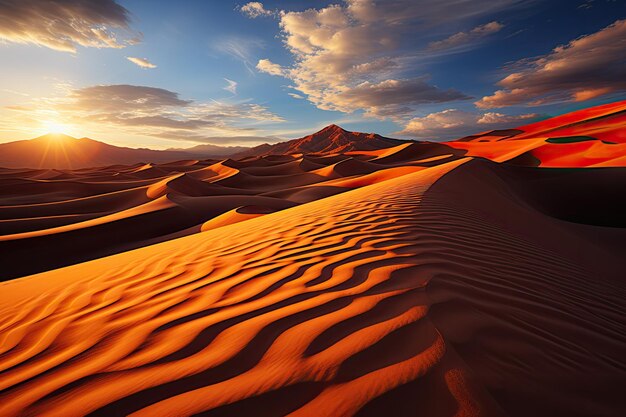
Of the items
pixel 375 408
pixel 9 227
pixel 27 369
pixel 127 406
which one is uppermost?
pixel 375 408

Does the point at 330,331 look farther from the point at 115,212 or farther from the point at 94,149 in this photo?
the point at 94,149

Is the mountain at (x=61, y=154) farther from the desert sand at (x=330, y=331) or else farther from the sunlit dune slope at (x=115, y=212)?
the desert sand at (x=330, y=331)

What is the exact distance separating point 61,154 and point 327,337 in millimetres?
144855

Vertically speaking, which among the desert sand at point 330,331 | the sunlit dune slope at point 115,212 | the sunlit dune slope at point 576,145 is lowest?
the sunlit dune slope at point 115,212

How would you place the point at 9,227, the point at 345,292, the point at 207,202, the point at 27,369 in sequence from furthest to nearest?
the point at 207,202 < the point at 9,227 < the point at 345,292 < the point at 27,369

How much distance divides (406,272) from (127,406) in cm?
167

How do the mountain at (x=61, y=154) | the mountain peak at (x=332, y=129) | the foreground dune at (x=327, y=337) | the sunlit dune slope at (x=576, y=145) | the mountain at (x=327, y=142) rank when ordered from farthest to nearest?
the mountain peak at (x=332, y=129)
the mountain at (x=327, y=142)
the mountain at (x=61, y=154)
the sunlit dune slope at (x=576, y=145)
the foreground dune at (x=327, y=337)

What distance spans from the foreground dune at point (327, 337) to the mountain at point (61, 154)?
117 meters

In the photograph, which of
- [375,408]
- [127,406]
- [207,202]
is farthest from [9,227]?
[375,408]

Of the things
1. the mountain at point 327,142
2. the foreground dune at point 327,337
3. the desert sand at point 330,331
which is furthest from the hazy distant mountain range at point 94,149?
the foreground dune at point 327,337

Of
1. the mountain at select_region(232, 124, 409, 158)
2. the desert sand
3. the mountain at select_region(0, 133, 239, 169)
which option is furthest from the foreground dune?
the mountain at select_region(0, 133, 239, 169)

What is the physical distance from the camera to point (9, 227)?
10203 millimetres

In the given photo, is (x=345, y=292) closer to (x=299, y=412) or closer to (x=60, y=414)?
(x=299, y=412)

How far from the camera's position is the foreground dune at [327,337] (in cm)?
108
